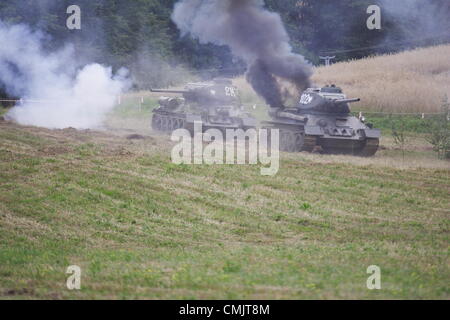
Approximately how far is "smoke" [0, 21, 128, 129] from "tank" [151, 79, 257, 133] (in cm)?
351

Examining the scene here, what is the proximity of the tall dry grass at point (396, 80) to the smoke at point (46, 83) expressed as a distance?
864 cm

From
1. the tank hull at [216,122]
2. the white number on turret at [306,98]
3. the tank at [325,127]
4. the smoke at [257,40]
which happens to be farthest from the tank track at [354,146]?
the tank hull at [216,122]

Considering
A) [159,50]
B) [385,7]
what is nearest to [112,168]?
[385,7]

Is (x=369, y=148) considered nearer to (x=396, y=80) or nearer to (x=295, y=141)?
A: (x=295, y=141)

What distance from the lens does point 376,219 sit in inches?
556

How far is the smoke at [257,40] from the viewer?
25.9m

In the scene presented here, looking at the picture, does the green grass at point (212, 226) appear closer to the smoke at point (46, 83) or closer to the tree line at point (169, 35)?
the smoke at point (46, 83)

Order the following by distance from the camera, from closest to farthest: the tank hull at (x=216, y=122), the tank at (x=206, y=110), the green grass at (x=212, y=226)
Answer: the green grass at (x=212, y=226) → the tank hull at (x=216, y=122) → the tank at (x=206, y=110)

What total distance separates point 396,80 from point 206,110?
40.9 ft

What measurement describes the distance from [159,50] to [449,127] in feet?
76.1

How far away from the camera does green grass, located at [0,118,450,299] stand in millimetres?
9359

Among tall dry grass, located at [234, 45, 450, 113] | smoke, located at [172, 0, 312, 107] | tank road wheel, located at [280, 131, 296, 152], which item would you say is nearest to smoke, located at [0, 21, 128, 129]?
smoke, located at [172, 0, 312, 107]

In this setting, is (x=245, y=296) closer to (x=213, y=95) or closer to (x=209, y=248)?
(x=209, y=248)

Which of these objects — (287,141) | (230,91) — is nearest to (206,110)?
(230,91)
